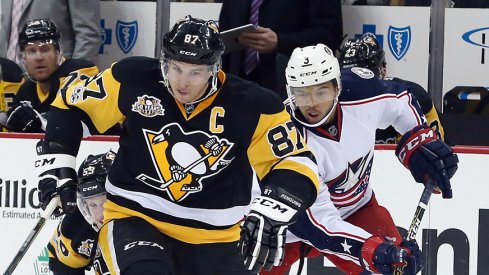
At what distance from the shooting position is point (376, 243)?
4195mm

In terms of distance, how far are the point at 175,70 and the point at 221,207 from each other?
475 millimetres

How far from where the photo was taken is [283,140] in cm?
374

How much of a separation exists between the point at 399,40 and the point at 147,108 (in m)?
2.58

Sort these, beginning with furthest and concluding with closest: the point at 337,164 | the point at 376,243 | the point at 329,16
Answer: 1. the point at 329,16
2. the point at 337,164
3. the point at 376,243

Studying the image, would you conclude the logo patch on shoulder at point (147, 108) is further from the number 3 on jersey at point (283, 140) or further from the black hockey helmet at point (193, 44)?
the number 3 on jersey at point (283, 140)

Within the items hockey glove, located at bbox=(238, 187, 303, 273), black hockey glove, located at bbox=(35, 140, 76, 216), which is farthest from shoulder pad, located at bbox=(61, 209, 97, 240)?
hockey glove, located at bbox=(238, 187, 303, 273)

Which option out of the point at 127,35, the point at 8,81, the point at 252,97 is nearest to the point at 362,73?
the point at 252,97

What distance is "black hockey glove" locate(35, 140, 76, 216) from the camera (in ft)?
12.6

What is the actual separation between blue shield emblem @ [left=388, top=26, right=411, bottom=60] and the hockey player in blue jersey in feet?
4.70

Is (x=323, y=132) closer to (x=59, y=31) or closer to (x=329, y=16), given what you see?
(x=329, y=16)

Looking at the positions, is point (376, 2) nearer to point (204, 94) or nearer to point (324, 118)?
point (324, 118)

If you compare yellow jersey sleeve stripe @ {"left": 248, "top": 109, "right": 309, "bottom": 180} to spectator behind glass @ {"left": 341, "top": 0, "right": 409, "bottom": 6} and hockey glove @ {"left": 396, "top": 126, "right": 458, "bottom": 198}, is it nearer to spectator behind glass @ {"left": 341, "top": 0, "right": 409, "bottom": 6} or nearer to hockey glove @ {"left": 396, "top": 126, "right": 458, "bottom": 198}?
hockey glove @ {"left": 396, "top": 126, "right": 458, "bottom": 198}

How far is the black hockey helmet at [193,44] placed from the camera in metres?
3.70


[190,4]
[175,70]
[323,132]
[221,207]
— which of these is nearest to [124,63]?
[175,70]
